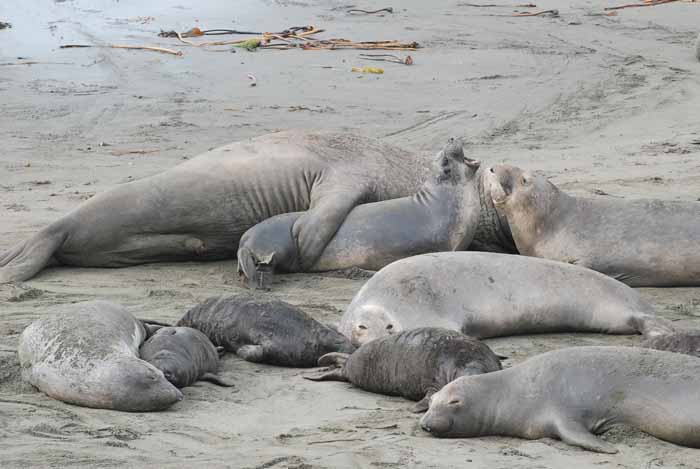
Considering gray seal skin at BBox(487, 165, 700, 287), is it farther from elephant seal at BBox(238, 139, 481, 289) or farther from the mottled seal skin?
the mottled seal skin

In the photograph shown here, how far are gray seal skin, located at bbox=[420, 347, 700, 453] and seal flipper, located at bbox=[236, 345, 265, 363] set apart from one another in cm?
126

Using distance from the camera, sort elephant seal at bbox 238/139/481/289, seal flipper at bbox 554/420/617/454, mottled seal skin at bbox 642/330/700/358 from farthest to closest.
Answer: elephant seal at bbox 238/139/481/289
mottled seal skin at bbox 642/330/700/358
seal flipper at bbox 554/420/617/454

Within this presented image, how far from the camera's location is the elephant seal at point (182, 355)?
5035 mm

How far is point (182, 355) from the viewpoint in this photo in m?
5.15

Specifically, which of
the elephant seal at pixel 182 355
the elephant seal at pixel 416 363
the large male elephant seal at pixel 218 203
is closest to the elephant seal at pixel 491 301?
the elephant seal at pixel 416 363

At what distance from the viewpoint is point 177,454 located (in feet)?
13.2

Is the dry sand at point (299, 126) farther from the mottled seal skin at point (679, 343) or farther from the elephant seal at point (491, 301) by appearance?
the mottled seal skin at point (679, 343)

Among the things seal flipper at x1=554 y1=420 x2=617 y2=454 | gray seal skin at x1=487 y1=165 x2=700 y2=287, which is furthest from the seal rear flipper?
gray seal skin at x1=487 y1=165 x2=700 y2=287

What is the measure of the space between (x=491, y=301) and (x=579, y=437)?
5.54ft

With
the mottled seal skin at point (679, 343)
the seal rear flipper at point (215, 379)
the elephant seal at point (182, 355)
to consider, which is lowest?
the seal rear flipper at point (215, 379)

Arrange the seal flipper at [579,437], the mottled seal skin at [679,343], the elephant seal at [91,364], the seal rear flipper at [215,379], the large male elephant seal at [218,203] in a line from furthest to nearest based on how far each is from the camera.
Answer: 1. the large male elephant seal at [218,203]
2. the seal rear flipper at [215,379]
3. the mottled seal skin at [679,343]
4. the elephant seal at [91,364]
5. the seal flipper at [579,437]

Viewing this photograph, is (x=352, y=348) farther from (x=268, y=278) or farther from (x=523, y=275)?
(x=268, y=278)

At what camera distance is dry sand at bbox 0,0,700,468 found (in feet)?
14.0

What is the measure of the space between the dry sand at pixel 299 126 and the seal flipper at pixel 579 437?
4 cm
